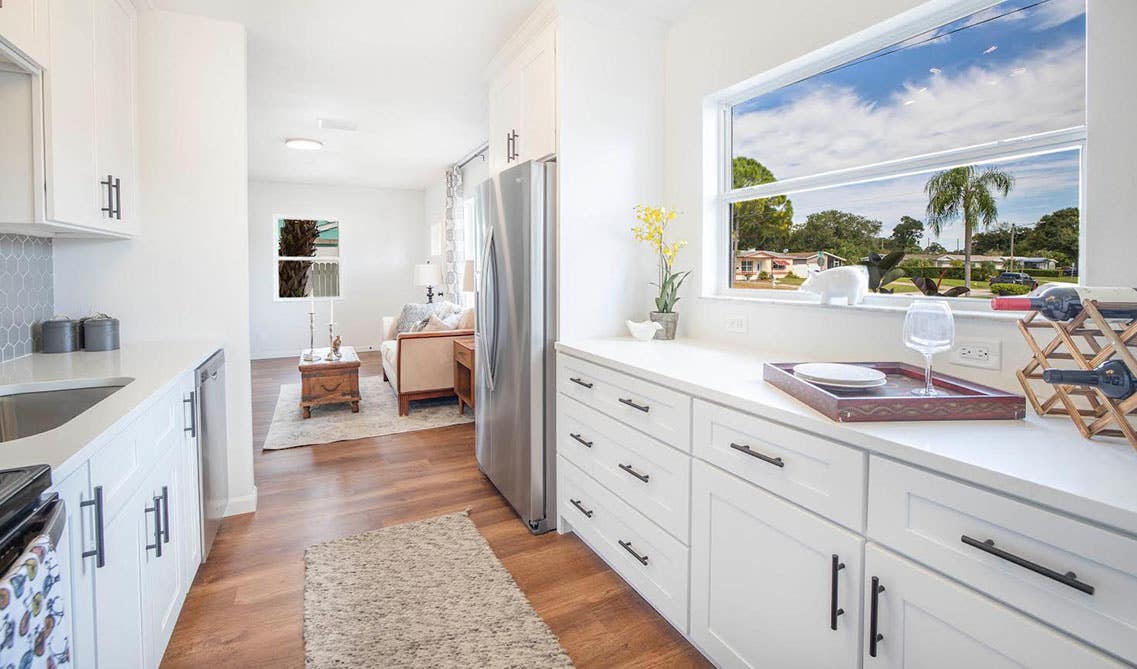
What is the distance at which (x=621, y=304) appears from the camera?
9.26ft

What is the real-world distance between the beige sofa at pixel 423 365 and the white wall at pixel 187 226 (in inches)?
73.9

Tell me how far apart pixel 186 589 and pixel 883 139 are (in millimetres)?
2961

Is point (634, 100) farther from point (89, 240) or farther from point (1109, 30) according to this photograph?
point (89, 240)

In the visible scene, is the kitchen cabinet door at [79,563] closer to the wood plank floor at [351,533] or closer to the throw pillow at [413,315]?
the wood plank floor at [351,533]

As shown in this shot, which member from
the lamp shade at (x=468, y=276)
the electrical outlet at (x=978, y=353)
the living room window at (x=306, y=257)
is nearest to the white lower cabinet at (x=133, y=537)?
the electrical outlet at (x=978, y=353)

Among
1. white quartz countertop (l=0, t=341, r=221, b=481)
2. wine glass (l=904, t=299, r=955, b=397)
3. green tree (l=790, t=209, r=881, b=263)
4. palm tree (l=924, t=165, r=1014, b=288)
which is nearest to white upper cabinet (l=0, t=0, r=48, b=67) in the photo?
white quartz countertop (l=0, t=341, r=221, b=481)

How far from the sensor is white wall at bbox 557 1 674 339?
2.61 m

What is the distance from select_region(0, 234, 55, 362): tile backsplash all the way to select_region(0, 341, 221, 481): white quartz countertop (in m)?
0.08

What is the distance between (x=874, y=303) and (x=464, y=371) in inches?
135

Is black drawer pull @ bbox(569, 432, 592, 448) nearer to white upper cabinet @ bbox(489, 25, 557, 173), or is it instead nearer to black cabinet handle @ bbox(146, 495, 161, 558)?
white upper cabinet @ bbox(489, 25, 557, 173)

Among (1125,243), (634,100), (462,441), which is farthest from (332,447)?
(1125,243)

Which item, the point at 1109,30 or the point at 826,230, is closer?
the point at 1109,30

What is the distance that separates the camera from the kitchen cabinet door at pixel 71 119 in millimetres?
1795

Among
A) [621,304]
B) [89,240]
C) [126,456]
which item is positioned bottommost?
[126,456]
